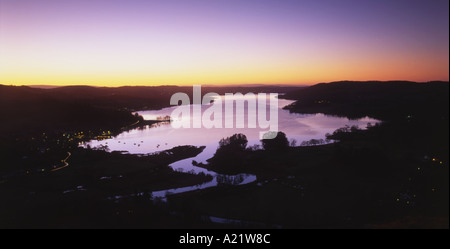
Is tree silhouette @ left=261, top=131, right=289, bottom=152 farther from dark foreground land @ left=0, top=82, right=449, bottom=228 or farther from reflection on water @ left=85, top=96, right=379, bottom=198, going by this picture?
reflection on water @ left=85, top=96, right=379, bottom=198

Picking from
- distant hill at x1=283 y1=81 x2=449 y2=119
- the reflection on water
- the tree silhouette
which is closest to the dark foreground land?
the tree silhouette

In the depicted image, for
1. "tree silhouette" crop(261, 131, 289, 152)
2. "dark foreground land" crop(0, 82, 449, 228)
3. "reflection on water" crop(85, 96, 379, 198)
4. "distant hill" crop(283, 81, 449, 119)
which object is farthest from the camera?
"distant hill" crop(283, 81, 449, 119)

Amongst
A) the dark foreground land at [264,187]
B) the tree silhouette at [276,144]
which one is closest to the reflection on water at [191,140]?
the dark foreground land at [264,187]

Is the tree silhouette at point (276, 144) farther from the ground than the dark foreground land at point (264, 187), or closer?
farther from the ground

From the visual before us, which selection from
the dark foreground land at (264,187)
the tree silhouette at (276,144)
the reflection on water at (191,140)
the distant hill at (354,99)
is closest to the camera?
the dark foreground land at (264,187)

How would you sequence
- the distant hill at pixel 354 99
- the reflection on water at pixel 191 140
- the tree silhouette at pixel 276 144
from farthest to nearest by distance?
the distant hill at pixel 354 99 < the tree silhouette at pixel 276 144 < the reflection on water at pixel 191 140

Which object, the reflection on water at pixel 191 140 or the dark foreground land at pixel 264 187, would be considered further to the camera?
the reflection on water at pixel 191 140

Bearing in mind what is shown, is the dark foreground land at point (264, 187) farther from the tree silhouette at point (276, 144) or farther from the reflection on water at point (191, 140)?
the reflection on water at point (191, 140)

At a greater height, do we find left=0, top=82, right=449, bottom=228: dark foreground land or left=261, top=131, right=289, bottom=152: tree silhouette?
left=261, top=131, right=289, bottom=152: tree silhouette
